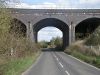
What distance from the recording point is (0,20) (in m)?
13.4

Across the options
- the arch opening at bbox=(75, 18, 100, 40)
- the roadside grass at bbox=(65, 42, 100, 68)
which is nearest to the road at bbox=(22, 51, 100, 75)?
the roadside grass at bbox=(65, 42, 100, 68)

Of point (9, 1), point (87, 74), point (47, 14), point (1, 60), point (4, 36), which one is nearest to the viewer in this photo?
point (9, 1)

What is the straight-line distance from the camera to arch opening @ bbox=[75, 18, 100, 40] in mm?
79363

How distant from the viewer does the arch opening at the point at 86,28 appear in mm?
79363

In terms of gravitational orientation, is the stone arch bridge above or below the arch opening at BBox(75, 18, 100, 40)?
above

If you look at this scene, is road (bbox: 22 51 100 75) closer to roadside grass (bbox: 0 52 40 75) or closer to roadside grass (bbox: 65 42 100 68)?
roadside grass (bbox: 0 52 40 75)

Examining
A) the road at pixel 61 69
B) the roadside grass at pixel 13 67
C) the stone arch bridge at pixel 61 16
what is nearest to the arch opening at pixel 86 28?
the stone arch bridge at pixel 61 16

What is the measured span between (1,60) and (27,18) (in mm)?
59313

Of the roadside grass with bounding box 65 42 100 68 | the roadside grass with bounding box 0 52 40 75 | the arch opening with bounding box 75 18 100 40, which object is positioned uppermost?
the arch opening with bounding box 75 18 100 40

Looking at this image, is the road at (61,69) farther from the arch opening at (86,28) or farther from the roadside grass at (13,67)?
the arch opening at (86,28)

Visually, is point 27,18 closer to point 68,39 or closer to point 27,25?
point 27,25

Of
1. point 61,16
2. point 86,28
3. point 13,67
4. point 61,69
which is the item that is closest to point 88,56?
point 61,69

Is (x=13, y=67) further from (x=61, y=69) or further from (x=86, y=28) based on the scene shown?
(x=86, y=28)

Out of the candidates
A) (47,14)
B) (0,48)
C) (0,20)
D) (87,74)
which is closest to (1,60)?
(0,48)
